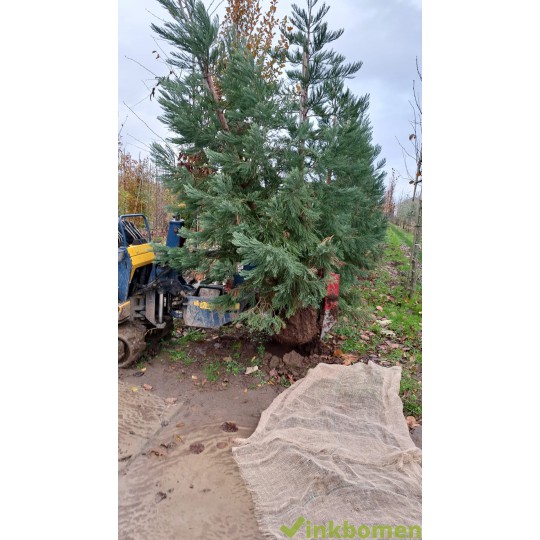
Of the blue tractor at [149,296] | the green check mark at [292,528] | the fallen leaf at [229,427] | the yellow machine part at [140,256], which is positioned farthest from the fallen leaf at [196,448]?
the yellow machine part at [140,256]

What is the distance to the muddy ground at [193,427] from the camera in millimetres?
1617

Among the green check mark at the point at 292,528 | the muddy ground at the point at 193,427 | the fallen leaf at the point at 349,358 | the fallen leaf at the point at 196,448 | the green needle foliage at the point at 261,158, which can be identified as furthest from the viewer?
the fallen leaf at the point at 349,358

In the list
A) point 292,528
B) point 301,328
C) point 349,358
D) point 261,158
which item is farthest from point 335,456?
point 261,158

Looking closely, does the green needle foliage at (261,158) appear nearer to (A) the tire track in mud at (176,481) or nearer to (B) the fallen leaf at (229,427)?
(B) the fallen leaf at (229,427)

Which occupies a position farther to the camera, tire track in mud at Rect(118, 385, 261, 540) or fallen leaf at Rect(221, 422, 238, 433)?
fallen leaf at Rect(221, 422, 238, 433)

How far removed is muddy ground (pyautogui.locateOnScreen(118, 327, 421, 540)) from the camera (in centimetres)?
162

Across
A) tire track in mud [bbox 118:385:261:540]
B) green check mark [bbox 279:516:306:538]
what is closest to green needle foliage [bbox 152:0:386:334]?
tire track in mud [bbox 118:385:261:540]

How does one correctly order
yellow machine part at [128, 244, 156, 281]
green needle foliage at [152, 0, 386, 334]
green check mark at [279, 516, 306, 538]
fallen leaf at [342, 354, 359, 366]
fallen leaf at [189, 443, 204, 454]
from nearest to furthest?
1. green check mark at [279, 516, 306, 538]
2. fallen leaf at [189, 443, 204, 454]
3. green needle foliage at [152, 0, 386, 334]
4. yellow machine part at [128, 244, 156, 281]
5. fallen leaf at [342, 354, 359, 366]

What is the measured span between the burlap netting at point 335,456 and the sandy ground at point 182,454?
130mm

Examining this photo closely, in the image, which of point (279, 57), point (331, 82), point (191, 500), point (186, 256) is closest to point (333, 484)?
point (191, 500)

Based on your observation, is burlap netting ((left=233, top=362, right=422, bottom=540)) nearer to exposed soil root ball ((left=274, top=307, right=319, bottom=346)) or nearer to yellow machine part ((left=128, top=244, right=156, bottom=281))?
exposed soil root ball ((left=274, top=307, right=319, bottom=346))

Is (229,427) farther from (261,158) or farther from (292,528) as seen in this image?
(261,158)

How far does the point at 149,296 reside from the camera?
3307mm

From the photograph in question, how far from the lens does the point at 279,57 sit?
2.61m
